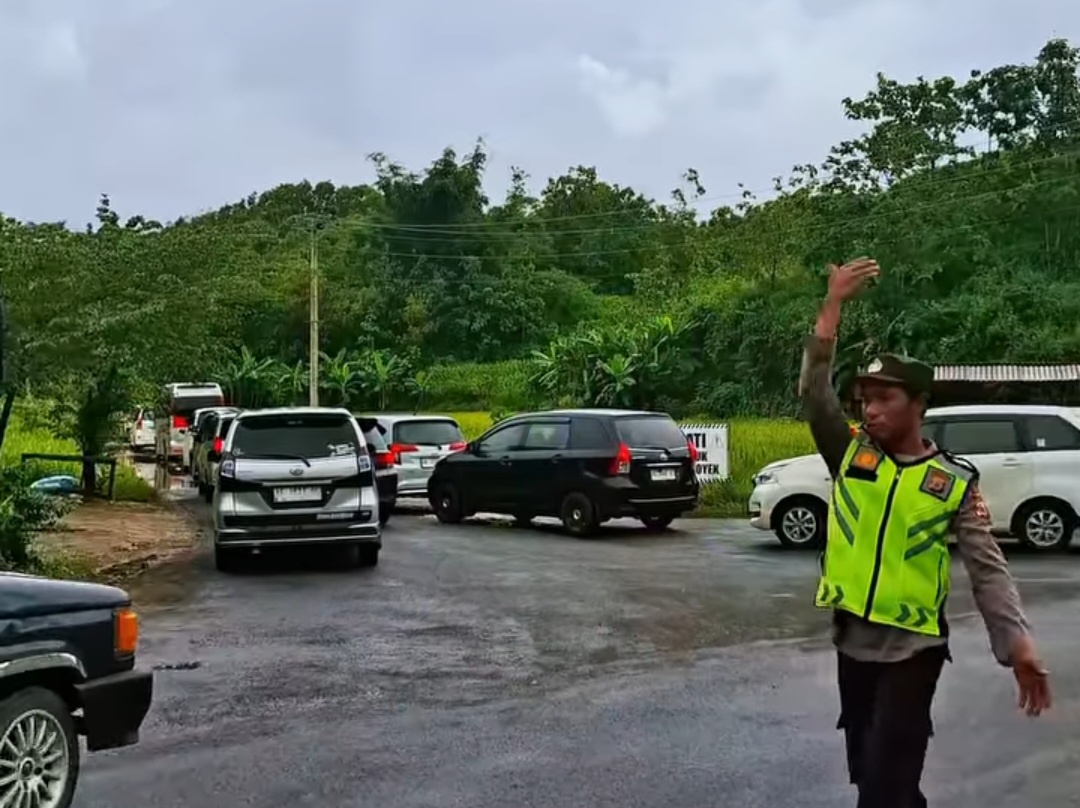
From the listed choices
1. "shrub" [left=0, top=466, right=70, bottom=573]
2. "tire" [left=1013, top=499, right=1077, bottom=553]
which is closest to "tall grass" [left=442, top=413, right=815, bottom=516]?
"tire" [left=1013, top=499, right=1077, bottom=553]

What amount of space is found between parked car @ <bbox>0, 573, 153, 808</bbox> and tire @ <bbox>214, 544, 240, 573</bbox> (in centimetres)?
829

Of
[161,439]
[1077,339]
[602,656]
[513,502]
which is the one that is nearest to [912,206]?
[1077,339]

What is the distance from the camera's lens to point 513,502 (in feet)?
62.3

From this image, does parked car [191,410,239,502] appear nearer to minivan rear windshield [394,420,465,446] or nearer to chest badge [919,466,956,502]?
minivan rear windshield [394,420,465,446]

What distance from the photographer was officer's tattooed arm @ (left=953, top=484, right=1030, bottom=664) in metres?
4.12

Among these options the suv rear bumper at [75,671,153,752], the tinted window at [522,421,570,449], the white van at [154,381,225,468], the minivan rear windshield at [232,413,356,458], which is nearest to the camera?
the suv rear bumper at [75,671,153,752]

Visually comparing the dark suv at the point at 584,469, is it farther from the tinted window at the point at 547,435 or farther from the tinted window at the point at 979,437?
the tinted window at the point at 979,437

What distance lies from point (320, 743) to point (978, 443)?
10.9m

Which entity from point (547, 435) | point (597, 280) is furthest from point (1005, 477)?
point (597, 280)

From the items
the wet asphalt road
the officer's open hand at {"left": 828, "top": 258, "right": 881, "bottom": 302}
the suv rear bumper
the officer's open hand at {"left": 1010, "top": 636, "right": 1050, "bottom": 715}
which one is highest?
the officer's open hand at {"left": 828, "top": 258, "right": 881, "bottom": 302}

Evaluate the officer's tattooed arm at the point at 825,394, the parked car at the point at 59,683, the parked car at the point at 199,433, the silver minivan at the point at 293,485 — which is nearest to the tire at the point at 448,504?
the silver minivan at the point at 293,485

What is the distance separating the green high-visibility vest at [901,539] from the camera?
4203mm

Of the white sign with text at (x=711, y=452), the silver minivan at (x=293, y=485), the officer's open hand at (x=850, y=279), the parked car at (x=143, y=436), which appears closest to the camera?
the officer's open hand at (x=850, y=279)

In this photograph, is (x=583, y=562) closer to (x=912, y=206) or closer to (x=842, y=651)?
(x=842, y=651)
